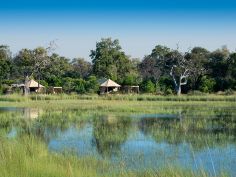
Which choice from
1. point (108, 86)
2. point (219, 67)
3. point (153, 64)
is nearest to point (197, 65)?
point (219, 67)

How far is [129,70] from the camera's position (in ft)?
250

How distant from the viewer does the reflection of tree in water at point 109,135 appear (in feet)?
51.1

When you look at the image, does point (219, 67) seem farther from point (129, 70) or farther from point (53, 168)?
point (53, 168)

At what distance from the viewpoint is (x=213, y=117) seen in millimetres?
27625

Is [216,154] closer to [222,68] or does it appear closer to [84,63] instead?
[222,68]

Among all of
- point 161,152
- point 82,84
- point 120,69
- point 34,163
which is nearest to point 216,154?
point 161,152

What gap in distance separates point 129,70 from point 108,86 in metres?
12.3

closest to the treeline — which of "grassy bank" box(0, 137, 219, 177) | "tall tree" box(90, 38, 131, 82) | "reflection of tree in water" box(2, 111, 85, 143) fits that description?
"tall tree" box(90, 38, 131, 82)

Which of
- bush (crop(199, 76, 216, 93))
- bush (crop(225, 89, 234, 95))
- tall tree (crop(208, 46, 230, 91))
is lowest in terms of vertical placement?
bush (crop(225, 89, 234, 95))

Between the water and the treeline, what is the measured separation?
33.7m

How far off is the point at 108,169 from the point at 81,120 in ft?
50.1

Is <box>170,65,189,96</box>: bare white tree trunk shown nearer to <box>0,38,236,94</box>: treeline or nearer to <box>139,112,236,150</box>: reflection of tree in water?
<box>0,38,236,94</box>: treeline

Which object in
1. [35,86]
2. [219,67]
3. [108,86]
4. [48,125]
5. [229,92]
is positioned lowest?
[48,125]

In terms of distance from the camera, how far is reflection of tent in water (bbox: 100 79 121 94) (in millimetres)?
64625
